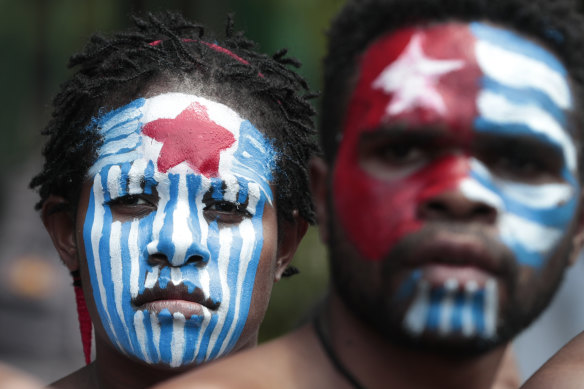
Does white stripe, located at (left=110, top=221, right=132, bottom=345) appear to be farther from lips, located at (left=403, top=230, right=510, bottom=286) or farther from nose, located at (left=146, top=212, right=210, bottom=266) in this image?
lips, located at (left=403, top=230, right=510, bottom=286)

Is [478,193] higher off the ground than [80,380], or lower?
higher

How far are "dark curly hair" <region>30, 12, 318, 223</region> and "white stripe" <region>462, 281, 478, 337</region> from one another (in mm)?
1360

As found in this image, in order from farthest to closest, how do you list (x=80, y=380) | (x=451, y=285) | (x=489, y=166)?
(x=80, y=380) < (x=489, y=166) < (x=451, y=285)

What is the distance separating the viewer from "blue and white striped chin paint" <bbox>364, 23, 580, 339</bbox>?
2.09 metres

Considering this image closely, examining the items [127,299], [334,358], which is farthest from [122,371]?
[334,358]

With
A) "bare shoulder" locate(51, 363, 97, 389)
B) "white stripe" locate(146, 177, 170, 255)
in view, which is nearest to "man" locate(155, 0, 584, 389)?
"white stripe" locate(146, 177, 170, 255)

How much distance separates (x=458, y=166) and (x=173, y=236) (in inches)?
45.4

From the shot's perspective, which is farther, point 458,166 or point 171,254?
point 171,254

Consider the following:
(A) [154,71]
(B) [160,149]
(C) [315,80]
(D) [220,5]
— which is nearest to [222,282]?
(B) [160,149]

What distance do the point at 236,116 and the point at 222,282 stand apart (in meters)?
0.61

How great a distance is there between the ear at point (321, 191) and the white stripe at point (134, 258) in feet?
2.56

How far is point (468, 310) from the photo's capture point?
2.09 m

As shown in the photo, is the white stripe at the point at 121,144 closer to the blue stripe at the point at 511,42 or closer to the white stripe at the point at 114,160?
the white stripe at the point at 114,160

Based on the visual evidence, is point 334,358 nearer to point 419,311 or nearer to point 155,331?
point 419,311
